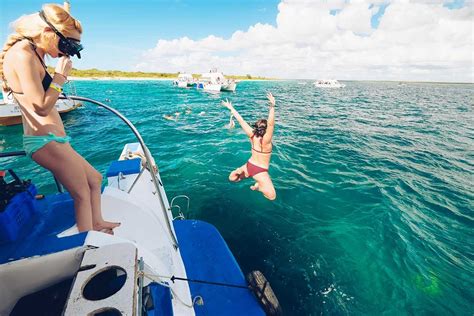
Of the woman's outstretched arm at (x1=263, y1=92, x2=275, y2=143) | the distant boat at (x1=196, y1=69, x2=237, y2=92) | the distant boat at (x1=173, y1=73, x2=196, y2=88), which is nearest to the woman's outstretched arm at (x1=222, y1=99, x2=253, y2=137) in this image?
the woman's outstretched arm at (x1=263, y1=92, x2=275, y2=143)

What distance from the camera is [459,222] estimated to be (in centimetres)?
683

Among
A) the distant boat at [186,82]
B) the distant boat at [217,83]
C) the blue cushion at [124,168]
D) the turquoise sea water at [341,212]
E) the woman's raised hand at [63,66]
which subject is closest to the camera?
the woman's raised hand at [63,66]

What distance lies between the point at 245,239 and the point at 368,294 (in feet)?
9.34

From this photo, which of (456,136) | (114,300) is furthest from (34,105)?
(456,136)

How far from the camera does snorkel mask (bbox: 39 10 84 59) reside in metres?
2.52

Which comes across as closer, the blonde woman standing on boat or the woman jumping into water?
the blonde woman standing on boat

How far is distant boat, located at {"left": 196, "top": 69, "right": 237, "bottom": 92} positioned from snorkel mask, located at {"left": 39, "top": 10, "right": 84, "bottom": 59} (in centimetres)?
5687

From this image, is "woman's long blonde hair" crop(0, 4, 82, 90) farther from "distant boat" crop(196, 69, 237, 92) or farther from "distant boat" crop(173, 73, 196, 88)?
"distant boat" crop(173, 73, 196, 88)

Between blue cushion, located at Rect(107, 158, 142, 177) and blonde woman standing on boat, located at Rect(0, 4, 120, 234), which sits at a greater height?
blonde woman standing on boat, located at Rect(0, 4, 120, 234)

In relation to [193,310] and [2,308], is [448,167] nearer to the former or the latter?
[193,310]

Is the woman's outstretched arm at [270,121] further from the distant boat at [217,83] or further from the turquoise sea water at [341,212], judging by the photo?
the distant boat at [217,83]

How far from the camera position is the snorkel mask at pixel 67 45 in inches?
99.3

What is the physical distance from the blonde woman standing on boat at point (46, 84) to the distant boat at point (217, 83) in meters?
57.0

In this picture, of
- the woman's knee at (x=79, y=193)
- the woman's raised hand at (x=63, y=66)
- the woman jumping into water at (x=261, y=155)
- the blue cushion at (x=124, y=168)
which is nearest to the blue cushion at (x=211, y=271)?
the woman's knee at (x=79, y=193)
